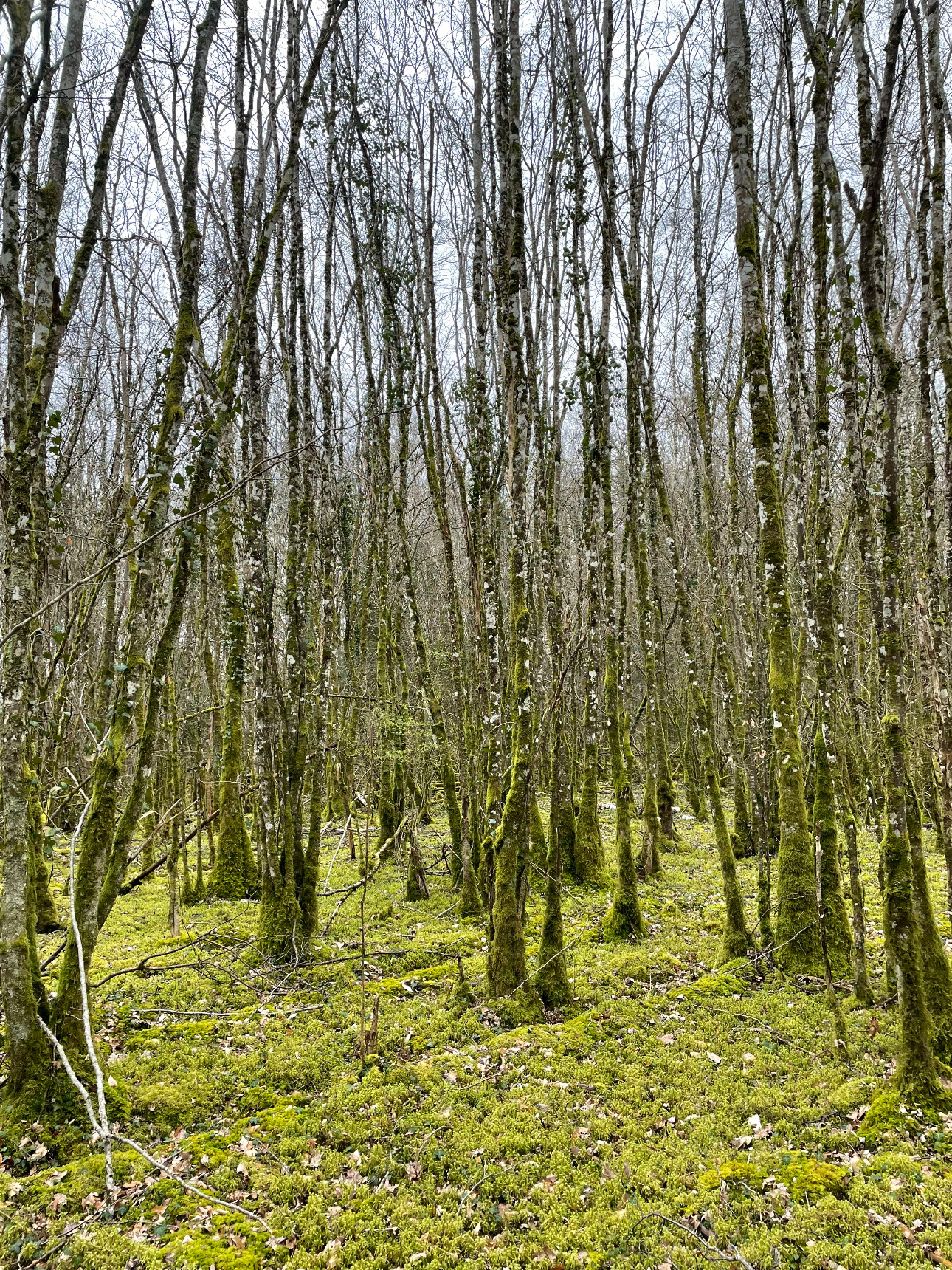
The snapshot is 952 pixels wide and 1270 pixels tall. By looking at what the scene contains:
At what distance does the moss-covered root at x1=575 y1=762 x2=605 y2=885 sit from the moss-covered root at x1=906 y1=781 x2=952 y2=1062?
6.00 meters

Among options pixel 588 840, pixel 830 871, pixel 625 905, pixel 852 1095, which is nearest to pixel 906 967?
pixel 852 1095

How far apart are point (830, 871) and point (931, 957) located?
5.62 feet

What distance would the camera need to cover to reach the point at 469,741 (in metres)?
8.94

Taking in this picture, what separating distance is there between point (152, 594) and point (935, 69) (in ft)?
23.0

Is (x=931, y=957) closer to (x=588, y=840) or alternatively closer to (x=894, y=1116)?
(x=894, y=1116)

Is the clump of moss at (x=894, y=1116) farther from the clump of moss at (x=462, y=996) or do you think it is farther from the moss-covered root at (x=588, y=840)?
the moss-covered root at (x=588, y=840)

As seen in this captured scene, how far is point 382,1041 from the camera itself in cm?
530

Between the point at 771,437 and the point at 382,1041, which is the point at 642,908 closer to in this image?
the point at 382,1041

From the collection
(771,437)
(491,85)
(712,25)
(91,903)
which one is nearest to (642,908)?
(771,437)

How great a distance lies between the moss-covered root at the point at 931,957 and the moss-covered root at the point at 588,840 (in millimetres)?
5995

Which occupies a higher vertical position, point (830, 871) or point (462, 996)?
point (830, 871)

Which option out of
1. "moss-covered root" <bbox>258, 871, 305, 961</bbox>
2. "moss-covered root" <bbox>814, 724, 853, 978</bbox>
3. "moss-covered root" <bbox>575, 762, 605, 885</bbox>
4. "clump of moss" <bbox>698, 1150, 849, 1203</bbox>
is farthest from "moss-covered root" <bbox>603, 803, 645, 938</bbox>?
"clump of moss" <bbox>698, 1150, 849, 1203</bbox>

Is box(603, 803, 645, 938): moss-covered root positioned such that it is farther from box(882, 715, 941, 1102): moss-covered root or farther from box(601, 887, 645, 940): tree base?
box(882, 715, 941, 1102): moss-covered root

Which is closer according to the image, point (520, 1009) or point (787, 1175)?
point (787, 1175)
